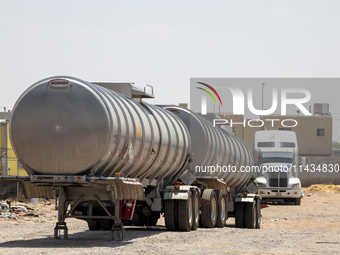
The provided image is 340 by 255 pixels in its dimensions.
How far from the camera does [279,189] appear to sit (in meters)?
33.8

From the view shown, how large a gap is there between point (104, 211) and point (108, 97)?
3.08 meters

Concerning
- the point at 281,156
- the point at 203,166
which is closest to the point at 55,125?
the point at 203,166

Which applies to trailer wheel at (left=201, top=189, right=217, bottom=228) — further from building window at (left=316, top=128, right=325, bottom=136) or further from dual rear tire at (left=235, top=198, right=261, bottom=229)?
building window at (left=316, top=128, right=325, bottom=136)

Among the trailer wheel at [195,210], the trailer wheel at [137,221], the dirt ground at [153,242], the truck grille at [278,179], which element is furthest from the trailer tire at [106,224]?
the truck grille at [278,179]

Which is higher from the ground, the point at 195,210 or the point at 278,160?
the point at 278,160

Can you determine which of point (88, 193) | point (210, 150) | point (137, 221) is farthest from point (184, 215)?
point (88, 193)

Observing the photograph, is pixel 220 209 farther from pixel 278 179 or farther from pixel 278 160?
pixel 278 160

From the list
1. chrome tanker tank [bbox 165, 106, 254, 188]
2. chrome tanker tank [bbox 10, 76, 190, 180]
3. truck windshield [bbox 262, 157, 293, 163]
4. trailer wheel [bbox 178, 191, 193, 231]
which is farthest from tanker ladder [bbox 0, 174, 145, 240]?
truck windshield [bbox 262, 157, 293, 163]

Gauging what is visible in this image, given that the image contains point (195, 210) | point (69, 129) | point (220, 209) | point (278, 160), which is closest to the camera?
point (69, 129)

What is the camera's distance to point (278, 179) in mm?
33625

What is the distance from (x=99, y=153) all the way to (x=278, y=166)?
73.0 ft

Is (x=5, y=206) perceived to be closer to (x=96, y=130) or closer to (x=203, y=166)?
(x=203, y=166)

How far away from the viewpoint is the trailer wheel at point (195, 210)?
17659 mm

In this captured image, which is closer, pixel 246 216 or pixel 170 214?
pixel 170 214
